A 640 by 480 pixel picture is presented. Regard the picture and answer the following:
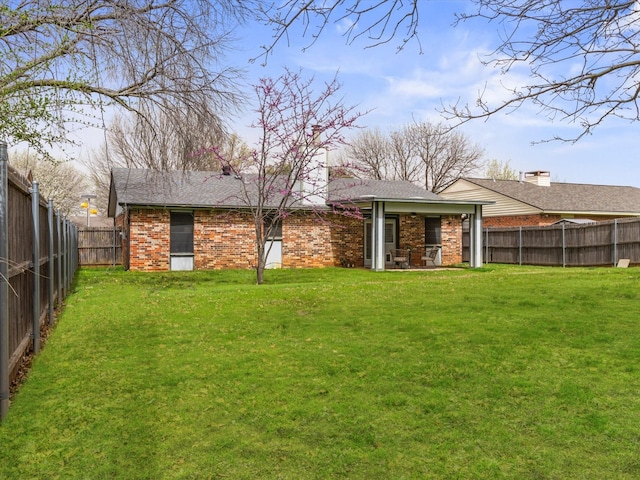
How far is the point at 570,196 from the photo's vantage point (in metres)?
33.8

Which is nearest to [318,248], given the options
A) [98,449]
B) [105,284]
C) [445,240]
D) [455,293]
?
[445,240]

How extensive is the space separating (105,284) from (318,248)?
30.9 feet

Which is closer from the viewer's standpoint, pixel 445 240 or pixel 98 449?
pixel 98 449

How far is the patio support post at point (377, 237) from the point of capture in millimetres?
20281

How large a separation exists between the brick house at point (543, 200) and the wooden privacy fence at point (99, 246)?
20.0 meters

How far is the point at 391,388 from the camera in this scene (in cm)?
509

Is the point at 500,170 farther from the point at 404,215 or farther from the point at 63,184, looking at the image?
the point at 63,184

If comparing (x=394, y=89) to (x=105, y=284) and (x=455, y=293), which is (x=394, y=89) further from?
(x=105, y=284)

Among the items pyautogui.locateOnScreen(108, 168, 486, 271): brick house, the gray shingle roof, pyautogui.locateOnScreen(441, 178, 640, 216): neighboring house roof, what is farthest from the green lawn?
the gray shingle roof

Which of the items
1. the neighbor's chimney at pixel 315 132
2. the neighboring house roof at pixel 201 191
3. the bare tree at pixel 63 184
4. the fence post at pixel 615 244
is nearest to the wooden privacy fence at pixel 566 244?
the fence post at pixel 615 244

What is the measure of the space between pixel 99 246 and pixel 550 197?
25.4 meters

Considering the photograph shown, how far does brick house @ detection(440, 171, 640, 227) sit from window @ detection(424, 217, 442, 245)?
25.6 feet

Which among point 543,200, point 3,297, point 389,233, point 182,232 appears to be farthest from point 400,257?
point 3,297

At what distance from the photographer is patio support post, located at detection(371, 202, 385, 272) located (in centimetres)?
2028
